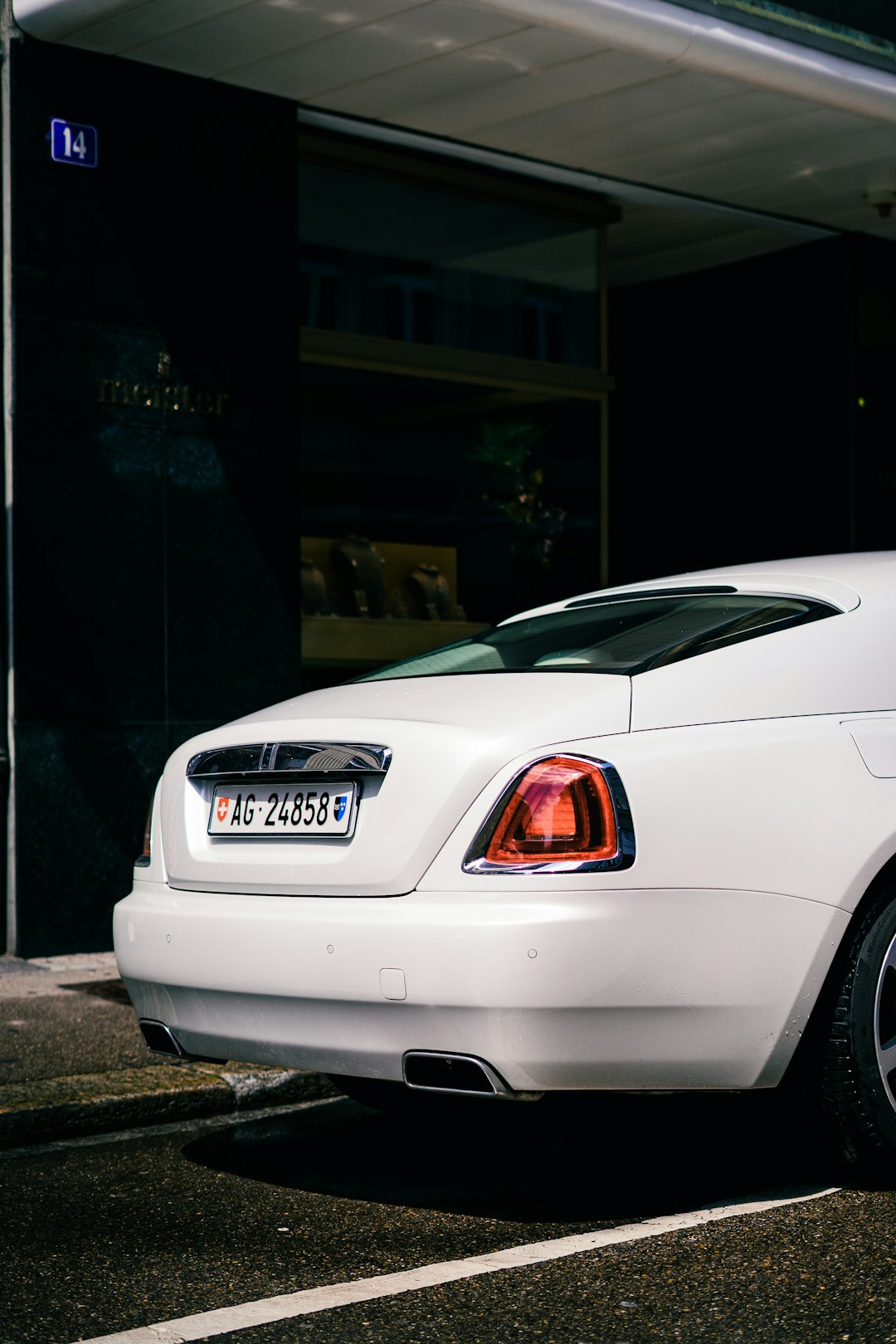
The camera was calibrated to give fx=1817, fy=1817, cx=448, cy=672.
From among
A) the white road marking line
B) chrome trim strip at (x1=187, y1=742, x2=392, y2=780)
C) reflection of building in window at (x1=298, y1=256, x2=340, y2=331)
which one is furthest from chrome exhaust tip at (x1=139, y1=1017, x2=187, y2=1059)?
reflection of building in window at (x1=298, y1=256, x2=340, y2=331)

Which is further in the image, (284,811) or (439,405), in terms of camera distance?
(439,405)

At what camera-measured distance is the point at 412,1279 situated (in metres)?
3.66

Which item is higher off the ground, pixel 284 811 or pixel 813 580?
pixel 813 580

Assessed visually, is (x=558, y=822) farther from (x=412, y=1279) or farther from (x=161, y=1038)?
(x=161, y=1038)

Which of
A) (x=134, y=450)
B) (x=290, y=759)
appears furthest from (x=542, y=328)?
(x=290, y=759)

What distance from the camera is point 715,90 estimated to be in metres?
8.94

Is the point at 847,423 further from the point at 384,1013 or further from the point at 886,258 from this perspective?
the point at 384,1013

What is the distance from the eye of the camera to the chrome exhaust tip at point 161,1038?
438 centimetres

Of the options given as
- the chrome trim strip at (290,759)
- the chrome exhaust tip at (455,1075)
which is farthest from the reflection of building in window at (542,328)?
the chrome exhaust tip at (455,1075)

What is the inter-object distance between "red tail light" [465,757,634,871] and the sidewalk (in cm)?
162

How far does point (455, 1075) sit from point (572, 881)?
484 mm

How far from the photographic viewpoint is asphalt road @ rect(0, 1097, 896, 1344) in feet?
11.1

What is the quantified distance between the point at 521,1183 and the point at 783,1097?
2.33 ft

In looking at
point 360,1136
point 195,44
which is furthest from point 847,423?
point 360,1136
